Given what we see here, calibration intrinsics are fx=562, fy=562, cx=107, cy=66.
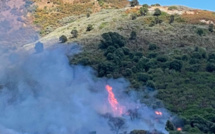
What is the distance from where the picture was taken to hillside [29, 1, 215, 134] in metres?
79.0

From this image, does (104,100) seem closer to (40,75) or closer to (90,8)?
(40,75)

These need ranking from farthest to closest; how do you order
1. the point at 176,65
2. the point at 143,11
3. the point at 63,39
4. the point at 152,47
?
the point at 143,11 → the point at 63,39 → the point at 152,47 → the point at 176,65

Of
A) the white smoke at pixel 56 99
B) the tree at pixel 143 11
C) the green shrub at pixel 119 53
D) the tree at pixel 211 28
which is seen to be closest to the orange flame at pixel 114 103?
the white smoke at pixel 56 99

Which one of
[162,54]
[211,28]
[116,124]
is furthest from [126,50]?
[116,124]

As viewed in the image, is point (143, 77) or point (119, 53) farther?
point (119, 53)

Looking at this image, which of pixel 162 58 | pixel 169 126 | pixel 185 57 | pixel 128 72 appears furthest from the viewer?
pixel 185 57

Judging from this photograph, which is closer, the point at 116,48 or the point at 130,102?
the point at 130,102

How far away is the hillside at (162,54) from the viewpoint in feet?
259

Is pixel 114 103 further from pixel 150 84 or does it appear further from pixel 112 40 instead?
pixel 112 40

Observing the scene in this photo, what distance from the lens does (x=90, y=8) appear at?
506 feet

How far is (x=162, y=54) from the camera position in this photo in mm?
98812

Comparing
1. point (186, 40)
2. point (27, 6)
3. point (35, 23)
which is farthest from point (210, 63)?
point (27, 6)

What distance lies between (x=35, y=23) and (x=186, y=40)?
51.9 meters

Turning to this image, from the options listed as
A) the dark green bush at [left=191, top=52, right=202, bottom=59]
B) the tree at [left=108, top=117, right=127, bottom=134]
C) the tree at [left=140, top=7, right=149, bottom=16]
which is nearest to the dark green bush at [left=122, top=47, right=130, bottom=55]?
the dark green bush at [left=191, top=52, right=202, bottom=59]
